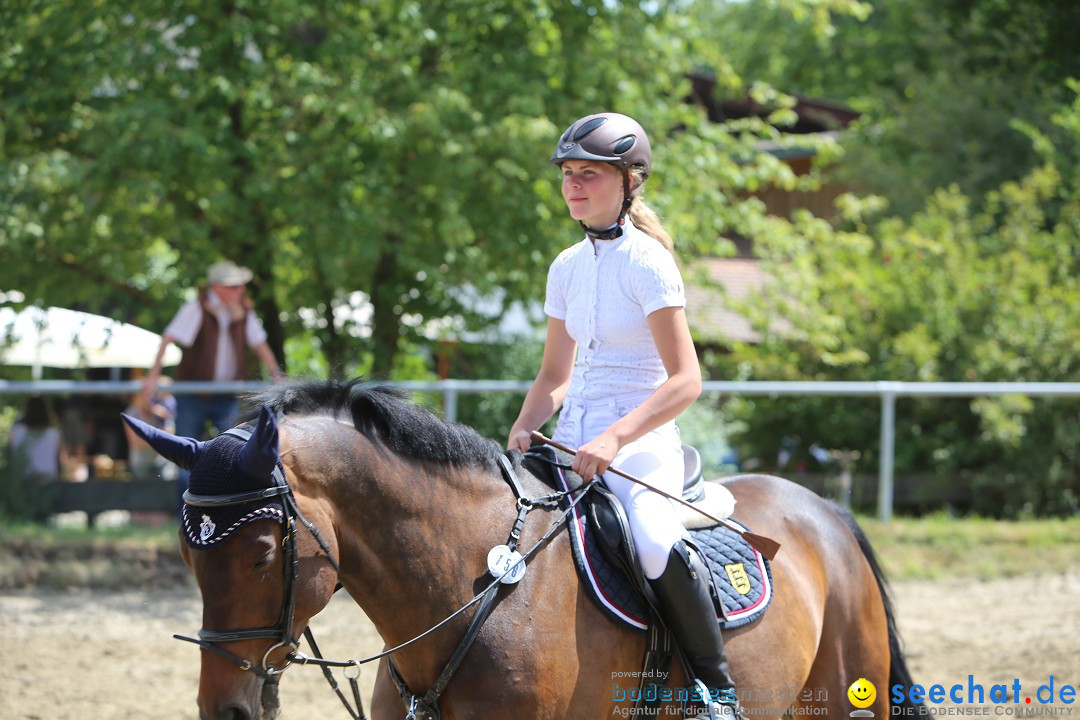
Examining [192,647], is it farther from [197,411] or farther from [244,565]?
[244,565]

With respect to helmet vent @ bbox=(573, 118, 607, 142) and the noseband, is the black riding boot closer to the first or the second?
the noseband

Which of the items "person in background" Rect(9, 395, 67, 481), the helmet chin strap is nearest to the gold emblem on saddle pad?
the helmet chin strap

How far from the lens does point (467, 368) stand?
1092cm

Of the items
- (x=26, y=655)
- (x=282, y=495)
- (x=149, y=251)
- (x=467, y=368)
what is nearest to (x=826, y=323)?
(x=467, y=368)

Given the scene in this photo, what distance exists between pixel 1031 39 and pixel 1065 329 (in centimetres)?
586

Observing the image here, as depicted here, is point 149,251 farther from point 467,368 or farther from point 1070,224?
point 1070,224

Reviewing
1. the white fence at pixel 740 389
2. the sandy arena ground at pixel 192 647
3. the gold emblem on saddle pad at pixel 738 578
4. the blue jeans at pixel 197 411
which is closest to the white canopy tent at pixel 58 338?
the white fence at pixel 740 389

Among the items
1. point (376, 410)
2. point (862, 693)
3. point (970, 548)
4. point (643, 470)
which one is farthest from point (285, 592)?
point (970, 548)

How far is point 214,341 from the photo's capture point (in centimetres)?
888

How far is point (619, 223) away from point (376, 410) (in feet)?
3.21

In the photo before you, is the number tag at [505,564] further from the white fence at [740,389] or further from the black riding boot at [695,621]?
the white fence at [740,389]

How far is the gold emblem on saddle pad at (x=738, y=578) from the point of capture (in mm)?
3545

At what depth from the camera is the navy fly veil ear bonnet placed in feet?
8.52

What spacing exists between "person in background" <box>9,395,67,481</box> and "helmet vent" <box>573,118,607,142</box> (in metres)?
7.25
